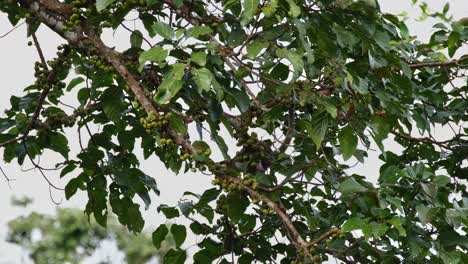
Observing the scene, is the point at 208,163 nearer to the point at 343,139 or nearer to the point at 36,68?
the point at 343,139

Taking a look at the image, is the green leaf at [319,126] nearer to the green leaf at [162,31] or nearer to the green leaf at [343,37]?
the green leaf at [343,37]

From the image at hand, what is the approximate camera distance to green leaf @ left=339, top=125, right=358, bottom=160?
1585 millimetres

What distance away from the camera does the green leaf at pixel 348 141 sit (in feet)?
5.20

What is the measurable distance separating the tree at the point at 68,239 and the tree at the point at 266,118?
352 cm

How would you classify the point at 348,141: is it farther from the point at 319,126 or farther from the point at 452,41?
the point at 452,41

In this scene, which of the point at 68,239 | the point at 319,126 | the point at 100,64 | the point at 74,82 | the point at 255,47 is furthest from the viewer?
the point at 68,239

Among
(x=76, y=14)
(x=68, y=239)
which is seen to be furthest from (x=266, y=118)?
(x=68, y=239)

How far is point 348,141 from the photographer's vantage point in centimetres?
159

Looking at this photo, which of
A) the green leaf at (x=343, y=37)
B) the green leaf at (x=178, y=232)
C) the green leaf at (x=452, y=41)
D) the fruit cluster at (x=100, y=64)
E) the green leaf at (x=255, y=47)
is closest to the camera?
the green leaf at (x=255, y=47)

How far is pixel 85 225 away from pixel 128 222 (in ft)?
13.0

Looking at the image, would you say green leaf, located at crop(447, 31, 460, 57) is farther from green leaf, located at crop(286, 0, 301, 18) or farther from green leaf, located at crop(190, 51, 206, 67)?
green leaf, located at crop(190, 51, 206, 67)

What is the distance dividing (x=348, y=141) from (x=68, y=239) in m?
4.44

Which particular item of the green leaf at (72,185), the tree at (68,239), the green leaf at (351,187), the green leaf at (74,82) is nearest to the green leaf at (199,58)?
the green leaf at (351,187)

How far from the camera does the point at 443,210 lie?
151 centimetres
